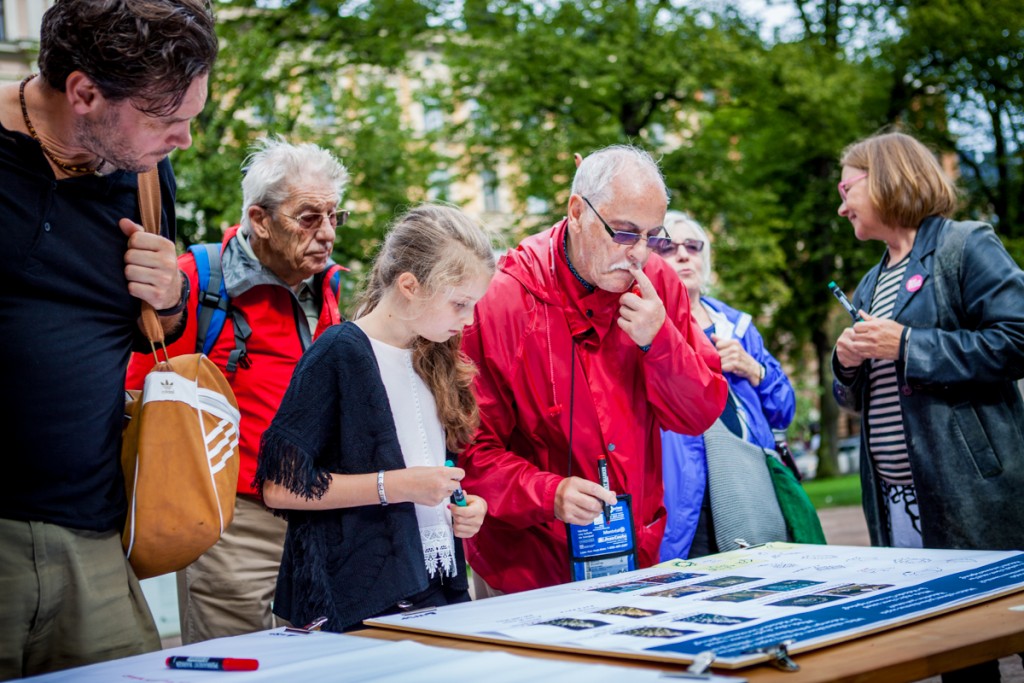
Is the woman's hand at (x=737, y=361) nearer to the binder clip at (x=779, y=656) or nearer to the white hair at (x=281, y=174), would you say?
the white hair at (x=281, y=174)

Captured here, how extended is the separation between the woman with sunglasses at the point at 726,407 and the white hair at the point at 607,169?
39.1 inches

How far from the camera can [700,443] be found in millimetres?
3971

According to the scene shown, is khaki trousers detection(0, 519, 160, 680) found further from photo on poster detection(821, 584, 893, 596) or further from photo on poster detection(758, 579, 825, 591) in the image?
photo on poster detection(821, 584, 893, 596)

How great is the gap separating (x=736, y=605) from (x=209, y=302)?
214 centimetres

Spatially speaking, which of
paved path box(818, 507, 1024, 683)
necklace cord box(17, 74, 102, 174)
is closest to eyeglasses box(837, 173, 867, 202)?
necklace cord box(17, 74, 102, 174)

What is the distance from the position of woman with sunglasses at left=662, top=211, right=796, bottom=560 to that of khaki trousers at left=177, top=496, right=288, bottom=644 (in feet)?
4.74

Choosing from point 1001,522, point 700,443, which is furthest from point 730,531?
point 1001,522

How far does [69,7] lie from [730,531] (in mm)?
2817

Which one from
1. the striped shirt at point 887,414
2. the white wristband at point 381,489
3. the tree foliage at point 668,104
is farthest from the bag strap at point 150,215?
the tree foliage at point 668,104

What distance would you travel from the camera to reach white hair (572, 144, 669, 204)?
2904 mm

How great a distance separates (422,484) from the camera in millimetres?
2324

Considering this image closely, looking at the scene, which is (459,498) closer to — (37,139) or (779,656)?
(779,656)

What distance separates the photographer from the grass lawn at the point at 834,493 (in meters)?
15.7

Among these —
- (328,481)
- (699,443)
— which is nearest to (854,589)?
(328,481)
